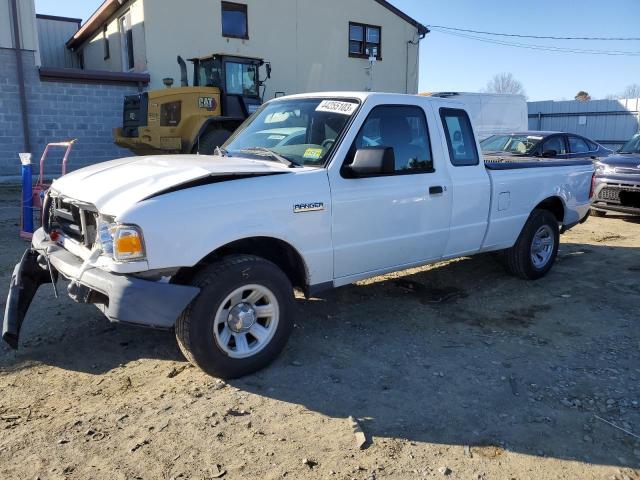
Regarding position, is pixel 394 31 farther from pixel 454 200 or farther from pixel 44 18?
pixel 454 200

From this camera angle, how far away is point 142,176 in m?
3.52

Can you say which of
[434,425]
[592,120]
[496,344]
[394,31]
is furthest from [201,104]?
[592,120]

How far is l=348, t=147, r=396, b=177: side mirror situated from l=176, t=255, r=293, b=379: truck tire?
95cm

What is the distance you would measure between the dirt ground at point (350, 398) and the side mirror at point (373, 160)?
137 centimetres

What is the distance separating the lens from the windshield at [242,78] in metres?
14.0

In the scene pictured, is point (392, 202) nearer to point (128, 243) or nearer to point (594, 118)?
point (128, 243)

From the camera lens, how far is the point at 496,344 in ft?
14.0

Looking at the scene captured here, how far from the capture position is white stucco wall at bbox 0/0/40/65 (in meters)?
14.4

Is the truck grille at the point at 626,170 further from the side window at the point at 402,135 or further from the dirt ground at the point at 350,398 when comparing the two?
the side window at the point at 402,135

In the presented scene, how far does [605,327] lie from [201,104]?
1081 centimetres

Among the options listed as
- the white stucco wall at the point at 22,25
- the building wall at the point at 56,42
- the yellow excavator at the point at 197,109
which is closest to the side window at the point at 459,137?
the yellow excavator at the point at 197,109

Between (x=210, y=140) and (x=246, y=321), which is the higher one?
(x=210, y=140)

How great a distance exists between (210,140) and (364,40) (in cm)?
1238

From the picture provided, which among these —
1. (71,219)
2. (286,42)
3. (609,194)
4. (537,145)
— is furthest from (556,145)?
(286,42)
